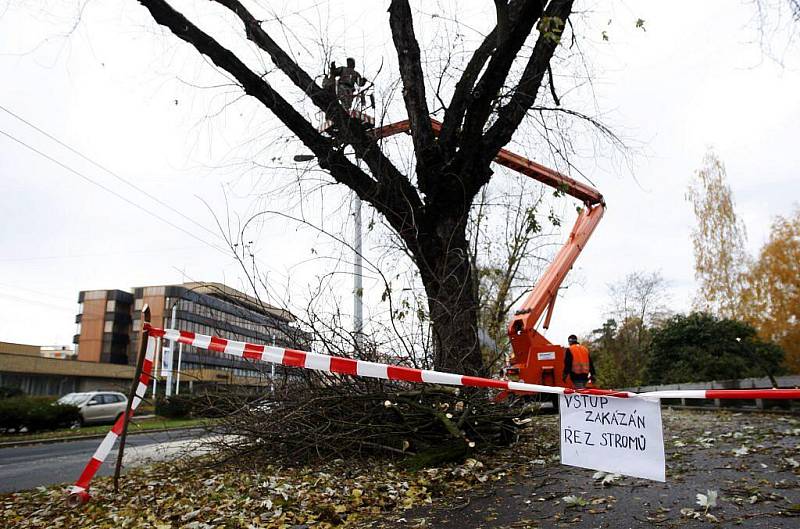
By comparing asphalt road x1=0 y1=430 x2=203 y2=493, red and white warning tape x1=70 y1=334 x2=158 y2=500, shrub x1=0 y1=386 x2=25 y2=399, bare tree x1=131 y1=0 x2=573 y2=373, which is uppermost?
bare tree x1=131 y1=0 x2=573 y2=373

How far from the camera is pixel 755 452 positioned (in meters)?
6.19

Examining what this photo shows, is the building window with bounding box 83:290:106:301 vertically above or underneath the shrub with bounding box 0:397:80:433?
above

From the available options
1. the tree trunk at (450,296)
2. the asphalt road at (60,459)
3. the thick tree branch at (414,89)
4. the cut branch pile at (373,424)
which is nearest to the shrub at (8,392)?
the asphalt road at (60,459)

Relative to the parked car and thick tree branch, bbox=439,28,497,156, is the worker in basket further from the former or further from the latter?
the parked car

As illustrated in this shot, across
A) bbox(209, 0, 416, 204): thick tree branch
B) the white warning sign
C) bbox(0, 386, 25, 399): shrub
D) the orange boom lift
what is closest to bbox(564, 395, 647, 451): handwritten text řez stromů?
the white warning sign

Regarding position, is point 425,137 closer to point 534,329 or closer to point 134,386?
point 134,386

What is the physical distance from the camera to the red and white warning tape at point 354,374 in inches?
140

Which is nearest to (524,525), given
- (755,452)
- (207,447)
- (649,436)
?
(649,436)

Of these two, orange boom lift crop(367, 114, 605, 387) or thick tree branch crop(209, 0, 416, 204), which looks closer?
thick tree branch crop(209, 0, 416, 204)

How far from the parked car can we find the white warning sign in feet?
72.2

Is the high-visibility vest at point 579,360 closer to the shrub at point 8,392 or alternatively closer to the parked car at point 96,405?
the parked car at point 96,405

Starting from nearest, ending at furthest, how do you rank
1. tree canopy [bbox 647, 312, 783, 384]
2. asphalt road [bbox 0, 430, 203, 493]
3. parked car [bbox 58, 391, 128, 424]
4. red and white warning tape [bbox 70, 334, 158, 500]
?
1. red and white warning tape [bbox 70, 334, 158, 500]
2. asphalt road [bbox 0, 430, 203, 493]
3. tree canopy [bbox 647, 312, 783, 384]
4. parked car [bbox 58, 391, 128, 424]

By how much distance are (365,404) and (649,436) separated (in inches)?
132

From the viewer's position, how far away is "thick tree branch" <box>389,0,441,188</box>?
306 inches
